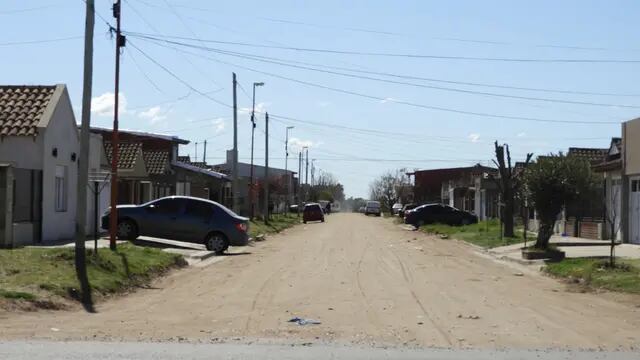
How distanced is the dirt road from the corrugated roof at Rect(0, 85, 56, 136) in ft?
22.4

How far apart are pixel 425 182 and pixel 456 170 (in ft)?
16.5

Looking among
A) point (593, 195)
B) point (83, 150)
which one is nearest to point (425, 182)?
point (593, 195)

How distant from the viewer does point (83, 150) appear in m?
16.2

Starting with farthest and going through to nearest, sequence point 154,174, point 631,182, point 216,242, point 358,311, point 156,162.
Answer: point 156,162, point 154,174, point 631,182, point 216,242, point 358,311

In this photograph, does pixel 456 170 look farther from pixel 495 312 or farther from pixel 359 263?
pixel 495 312

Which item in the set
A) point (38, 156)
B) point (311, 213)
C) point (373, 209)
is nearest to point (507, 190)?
point (38, 156)

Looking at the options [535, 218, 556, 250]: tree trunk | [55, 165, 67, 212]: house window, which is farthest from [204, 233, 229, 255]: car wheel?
[535, 218, 556, 250]: tree trunk

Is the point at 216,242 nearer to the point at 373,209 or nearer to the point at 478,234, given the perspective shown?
the point at 478,234

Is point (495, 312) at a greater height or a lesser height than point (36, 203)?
lesser

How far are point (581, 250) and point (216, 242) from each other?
12.1 metres

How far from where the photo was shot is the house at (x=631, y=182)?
27.9 meters

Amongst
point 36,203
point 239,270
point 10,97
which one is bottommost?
point 239,270

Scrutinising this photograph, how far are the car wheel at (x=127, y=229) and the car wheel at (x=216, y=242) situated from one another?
234cm

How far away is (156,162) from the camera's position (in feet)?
144
